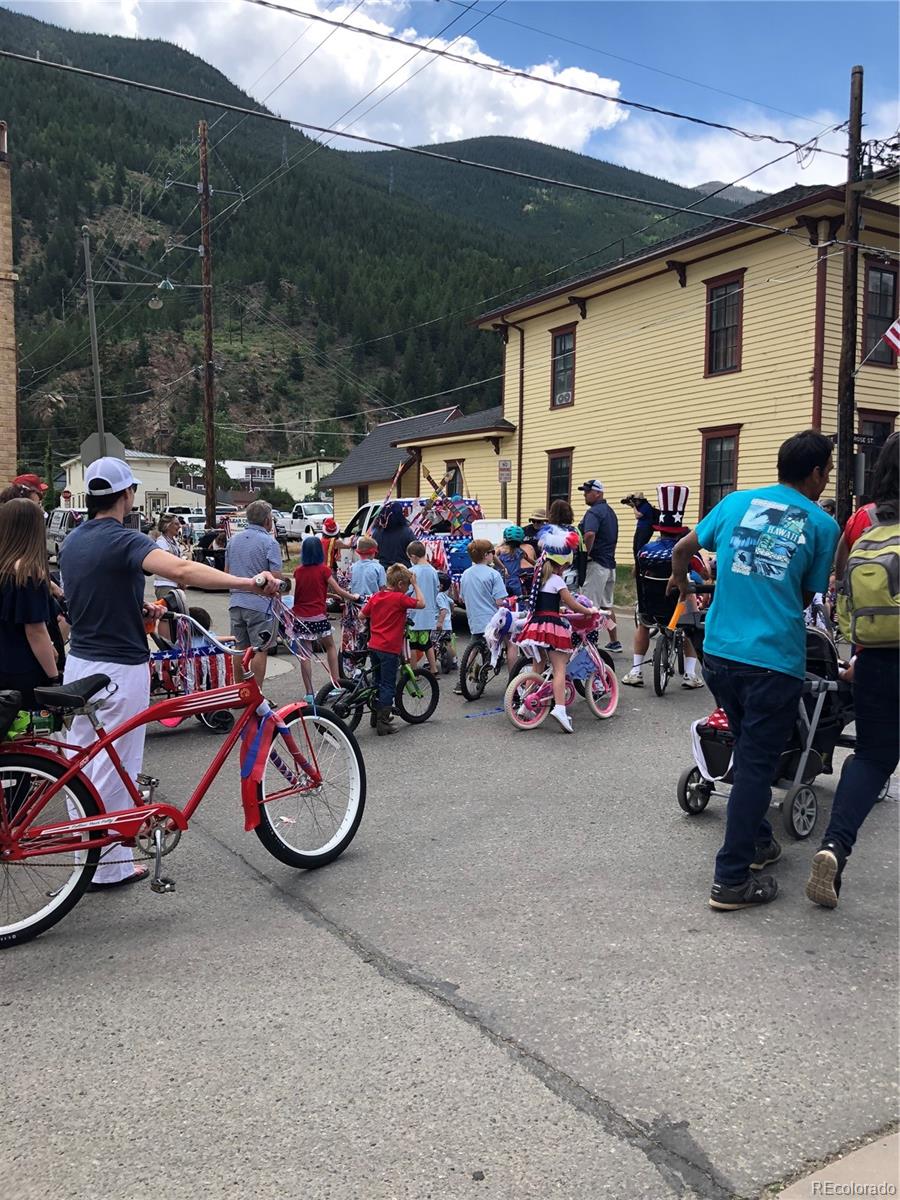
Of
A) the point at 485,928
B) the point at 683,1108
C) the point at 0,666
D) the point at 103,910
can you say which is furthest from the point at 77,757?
the point at 683,1108

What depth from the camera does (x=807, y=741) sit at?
15.9 feet

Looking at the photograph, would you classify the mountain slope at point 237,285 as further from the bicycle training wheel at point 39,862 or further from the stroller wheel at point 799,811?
the bicycle training wheel at point 39,862

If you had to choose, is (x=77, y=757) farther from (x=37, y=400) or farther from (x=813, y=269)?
(x=37, y=400)

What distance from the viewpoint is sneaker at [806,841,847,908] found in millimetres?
4074

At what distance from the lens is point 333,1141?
2637mm

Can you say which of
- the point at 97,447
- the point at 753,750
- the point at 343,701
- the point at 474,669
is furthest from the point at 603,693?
the point at 97,447

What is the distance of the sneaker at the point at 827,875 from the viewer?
13.4 ft

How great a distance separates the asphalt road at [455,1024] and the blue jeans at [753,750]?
0.92 feet

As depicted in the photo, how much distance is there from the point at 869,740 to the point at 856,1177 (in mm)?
1994

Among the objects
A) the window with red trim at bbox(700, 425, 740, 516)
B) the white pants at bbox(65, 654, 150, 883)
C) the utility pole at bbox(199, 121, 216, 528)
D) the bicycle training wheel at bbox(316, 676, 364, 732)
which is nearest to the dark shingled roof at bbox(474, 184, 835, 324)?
the window with red trim at bbox(700, 425, 740, 516)

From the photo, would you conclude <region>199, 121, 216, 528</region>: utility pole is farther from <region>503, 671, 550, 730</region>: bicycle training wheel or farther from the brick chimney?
<region>503, 671, 550, 730</region>: bicycle training wheel

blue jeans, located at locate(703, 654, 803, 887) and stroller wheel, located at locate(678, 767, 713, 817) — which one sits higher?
blue jeans, located at locate(703, 654, 803, 887)

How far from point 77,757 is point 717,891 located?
2921 millimetres

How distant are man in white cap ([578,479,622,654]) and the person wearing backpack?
22.5 feet
